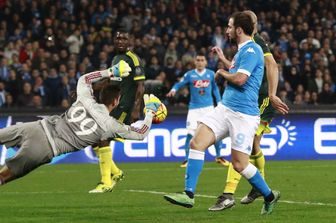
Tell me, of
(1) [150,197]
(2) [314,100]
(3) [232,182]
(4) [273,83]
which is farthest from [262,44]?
(2) [314,100]

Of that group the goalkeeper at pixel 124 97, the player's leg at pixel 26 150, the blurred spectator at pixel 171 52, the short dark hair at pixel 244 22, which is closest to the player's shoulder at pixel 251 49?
the short dark hair at pixel 244 22

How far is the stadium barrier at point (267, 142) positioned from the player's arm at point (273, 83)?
10.2 m

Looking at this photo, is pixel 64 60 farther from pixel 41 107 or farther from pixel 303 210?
pixel 303 210

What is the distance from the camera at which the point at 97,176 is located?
17.8 m

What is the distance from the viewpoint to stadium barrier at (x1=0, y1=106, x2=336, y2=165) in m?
21.9

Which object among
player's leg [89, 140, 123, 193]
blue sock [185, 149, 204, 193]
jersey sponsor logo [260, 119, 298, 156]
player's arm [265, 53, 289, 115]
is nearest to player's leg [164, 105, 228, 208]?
blue sock [185, 149, 204, 193]

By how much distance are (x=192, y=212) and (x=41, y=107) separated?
11666 mm

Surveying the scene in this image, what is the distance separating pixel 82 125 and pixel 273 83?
2504 millimetres

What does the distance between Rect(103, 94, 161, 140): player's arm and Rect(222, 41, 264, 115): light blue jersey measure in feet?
2.68

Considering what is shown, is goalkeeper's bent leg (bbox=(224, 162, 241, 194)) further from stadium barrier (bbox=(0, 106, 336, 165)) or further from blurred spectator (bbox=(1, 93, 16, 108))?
blurred spectator (bbox=(1, 93, 16, 108))

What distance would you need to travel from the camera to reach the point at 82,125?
10.4m

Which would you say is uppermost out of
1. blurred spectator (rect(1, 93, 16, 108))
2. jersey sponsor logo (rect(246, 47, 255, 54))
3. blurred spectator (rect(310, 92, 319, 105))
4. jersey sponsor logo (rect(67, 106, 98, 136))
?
jersey sponsor logo (rect(246, 47, 255, 54))

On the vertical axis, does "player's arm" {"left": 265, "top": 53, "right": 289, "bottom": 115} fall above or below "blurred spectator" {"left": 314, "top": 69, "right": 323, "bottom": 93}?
above

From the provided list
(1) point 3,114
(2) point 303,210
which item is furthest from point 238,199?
(1) point 3,114
